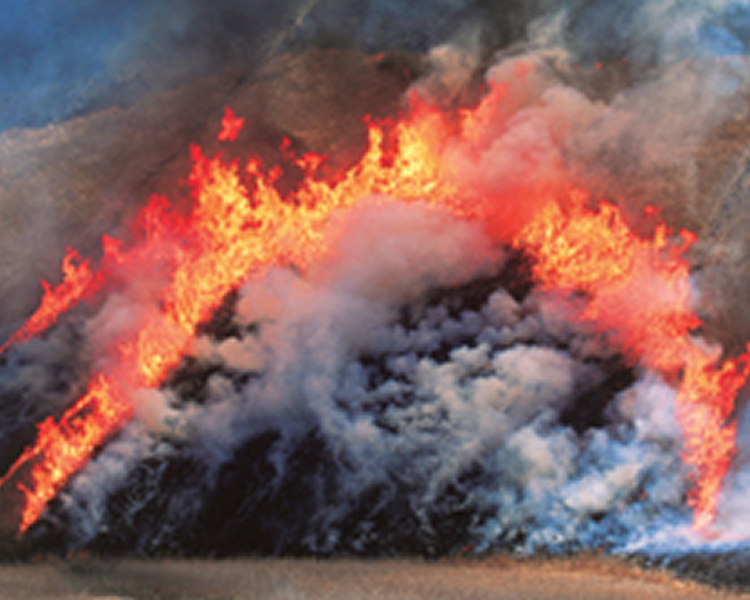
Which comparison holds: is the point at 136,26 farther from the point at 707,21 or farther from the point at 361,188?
the point at 707,21

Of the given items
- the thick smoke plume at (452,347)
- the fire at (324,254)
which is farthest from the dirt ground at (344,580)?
the fire at (324,254)

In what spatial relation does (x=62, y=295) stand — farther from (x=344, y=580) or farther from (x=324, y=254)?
(x=344, y=580)

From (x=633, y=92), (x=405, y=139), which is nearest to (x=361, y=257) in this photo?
(x=405, y=139)

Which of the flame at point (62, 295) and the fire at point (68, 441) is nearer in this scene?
the fire at point (68, 441)

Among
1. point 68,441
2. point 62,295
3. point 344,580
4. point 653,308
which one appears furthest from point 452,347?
point 62,295

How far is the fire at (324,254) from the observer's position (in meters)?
6.43

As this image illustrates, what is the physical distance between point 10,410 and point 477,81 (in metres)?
6.04

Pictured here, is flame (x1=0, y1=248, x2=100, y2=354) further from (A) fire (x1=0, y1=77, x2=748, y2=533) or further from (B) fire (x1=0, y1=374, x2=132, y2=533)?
(B) fire (x1=0, y1=374, x2=132, y2=533)

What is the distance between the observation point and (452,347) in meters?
7.18

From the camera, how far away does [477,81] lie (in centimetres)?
937

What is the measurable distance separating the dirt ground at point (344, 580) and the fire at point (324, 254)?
2.33 ft

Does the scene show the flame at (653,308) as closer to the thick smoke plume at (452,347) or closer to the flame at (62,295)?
the thick smoke plume at (452,347)

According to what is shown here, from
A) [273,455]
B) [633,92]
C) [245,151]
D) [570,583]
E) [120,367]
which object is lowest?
[570,583]

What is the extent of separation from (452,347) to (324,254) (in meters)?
1.80
